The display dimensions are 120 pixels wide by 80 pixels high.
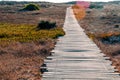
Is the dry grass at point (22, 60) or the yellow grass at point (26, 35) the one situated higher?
the dry grass at point (22, 60)

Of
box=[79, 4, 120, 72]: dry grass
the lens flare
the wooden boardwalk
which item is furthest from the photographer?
the lens flare

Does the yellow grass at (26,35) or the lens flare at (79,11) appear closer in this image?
the yellow grass at (26,35)

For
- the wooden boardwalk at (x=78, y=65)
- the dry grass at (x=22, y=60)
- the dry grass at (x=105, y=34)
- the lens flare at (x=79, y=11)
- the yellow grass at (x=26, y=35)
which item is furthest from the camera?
the lens flare at (x=79, y=11)

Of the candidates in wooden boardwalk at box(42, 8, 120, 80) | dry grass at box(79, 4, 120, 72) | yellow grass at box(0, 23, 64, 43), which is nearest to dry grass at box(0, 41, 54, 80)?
wooden boardwalk at box(42, 8, 120, 80)

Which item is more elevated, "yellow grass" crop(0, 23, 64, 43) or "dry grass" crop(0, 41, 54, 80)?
"dry grass" crop(0, 41, 54, 80)

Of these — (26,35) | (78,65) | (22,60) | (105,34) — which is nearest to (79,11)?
(105,34)

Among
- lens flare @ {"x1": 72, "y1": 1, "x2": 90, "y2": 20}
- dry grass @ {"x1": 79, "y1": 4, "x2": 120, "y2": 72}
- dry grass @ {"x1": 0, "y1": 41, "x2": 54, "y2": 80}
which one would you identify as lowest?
lens flare @ {"x1": 72, "y1": 1, "x2": 90, "y2": 20}

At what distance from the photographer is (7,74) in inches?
469

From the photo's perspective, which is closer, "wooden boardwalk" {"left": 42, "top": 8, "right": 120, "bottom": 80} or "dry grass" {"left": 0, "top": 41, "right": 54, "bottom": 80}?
"wooden boardwalk" {"left": 42, "top": 8, "right": 120, "bottom": 80}

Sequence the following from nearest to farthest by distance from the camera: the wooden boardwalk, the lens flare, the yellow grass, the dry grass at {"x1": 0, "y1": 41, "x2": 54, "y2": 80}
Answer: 1. the wooden boardwalk
2. the dry grass at {"x1": 0, "y1": 41, "x2": 54, "y2": 80}
3. the yellow grass
4. the lens flare

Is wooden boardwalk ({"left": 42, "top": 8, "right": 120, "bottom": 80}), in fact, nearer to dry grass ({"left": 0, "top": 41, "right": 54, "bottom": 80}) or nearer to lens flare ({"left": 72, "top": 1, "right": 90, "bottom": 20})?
dry grass ({"left": 0, "top": 41, "right": 54, "bottom": 80})

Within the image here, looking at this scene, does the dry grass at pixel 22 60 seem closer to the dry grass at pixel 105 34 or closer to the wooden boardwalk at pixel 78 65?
the wooden boardwalk at pixel 78 65

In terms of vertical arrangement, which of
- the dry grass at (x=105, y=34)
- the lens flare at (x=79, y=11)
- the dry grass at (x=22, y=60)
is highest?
the dry grass at (x=22, y=60)

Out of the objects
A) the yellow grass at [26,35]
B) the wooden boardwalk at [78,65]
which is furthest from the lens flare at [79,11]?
the wooden boardwalk at [78,65]
